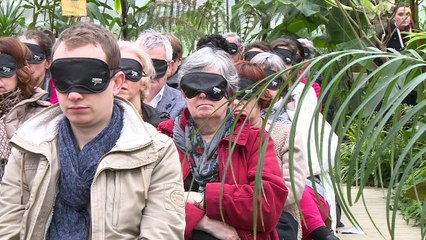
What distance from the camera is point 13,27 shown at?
11516mm

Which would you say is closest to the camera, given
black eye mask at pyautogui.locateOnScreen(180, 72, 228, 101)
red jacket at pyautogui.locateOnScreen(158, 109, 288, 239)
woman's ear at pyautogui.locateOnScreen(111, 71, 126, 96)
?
woman's ear at pyautogui.locateOnScreen(111, 71, 126, 96)

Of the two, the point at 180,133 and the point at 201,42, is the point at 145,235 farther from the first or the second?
the point at 201,42

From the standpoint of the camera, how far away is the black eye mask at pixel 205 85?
4641mm

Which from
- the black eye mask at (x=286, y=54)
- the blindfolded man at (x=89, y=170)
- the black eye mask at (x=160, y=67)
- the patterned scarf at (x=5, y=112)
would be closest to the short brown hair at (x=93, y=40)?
the blindfolded man at (x=89, y=170)

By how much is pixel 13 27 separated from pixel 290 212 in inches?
280

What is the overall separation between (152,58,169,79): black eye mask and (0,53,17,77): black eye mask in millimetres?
1589

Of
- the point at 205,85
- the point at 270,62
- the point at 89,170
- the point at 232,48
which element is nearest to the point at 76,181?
the point at 89,170

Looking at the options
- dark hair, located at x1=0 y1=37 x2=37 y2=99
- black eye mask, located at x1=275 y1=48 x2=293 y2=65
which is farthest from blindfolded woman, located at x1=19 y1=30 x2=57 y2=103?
black eye mask, located at x1=275 y1=48 x2=293 y2=65

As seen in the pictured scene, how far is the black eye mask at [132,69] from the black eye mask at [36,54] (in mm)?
1180

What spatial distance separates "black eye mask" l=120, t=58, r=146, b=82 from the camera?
5.29 meters

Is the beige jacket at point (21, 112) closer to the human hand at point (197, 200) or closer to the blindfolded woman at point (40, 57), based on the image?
the blindfolded woman at point (40, 57)

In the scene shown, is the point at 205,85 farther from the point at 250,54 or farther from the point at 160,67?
the point at 250,54

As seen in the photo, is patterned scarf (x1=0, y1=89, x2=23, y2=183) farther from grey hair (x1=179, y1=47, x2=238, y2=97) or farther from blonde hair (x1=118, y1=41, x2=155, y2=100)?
grey hair (x1=179, y1=47, x2=238, y2=97)

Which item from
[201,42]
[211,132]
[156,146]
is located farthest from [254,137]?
[201,42]
